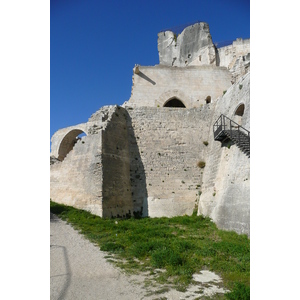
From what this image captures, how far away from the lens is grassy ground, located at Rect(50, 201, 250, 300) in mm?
4836

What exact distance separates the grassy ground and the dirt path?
0.29 m

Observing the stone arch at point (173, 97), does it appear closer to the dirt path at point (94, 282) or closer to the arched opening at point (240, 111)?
the arched opening at point (240, 111)

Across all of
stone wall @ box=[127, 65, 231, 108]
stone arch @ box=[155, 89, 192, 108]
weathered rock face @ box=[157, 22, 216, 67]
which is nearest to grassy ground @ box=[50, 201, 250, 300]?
stone arch @ box=[155, 89, 192, 108]

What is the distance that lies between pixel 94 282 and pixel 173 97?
53.8 ft

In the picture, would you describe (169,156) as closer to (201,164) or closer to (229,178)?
(201,164)

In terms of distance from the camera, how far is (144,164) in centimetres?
A: 1462

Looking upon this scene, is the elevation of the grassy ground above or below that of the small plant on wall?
below

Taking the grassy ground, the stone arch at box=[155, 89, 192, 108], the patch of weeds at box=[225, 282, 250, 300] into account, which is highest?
the stone arch at box=[155, 89, 192, 108]

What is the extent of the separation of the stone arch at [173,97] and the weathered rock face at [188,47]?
8907 millimetres

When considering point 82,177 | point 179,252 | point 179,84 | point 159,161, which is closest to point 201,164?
point 159,161

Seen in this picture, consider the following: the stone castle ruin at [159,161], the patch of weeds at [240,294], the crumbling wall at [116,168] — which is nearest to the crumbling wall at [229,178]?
the stone castle ruin at [159,161]

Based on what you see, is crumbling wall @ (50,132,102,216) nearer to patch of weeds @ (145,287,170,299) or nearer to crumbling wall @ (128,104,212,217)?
crumbling wall @ (128,104,212,217)

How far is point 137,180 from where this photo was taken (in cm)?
1434
